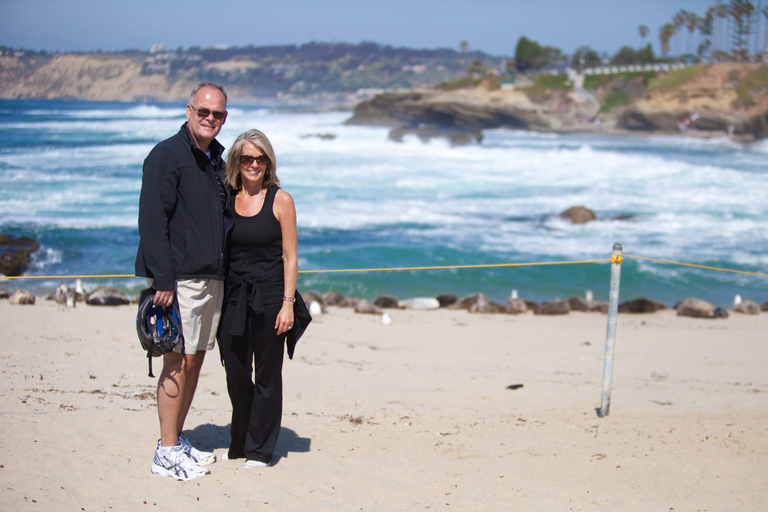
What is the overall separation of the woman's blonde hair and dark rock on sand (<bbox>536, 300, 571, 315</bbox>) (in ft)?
23.0

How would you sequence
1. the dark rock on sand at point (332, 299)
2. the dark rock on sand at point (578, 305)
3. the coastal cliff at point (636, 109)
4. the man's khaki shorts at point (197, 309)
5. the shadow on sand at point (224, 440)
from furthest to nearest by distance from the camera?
1. the coastal cliff at point (636, 109)
2. the dark rock on sand at point (578, 305)
3. the dark rock on sand at point (332, 299)
4. the shadow on sand at point (224, 440)
5. the man's khaki shorts at point (197, 309)

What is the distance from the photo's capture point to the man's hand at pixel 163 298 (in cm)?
297

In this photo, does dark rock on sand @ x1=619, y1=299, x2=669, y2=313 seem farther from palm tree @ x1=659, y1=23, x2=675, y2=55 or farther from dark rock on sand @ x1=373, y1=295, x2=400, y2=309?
palm tree @ x1=659, y1=23, x2=675, y2=55

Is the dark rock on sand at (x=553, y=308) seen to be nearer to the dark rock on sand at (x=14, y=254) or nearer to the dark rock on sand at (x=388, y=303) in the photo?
the dark rock on sand at (x=388, y=303)

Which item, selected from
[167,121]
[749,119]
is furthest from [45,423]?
[749,119]

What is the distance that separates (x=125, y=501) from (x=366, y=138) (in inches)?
1734

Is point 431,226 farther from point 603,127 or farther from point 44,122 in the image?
point 603,127

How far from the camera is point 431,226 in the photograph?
52.9ft

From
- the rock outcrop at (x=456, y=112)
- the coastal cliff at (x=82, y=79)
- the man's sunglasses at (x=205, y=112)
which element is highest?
the rock outcrop at (x=456, y=112)

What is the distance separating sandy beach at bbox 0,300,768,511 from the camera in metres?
3.22

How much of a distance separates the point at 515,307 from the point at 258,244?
692cm

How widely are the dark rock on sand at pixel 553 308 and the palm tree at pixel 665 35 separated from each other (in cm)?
12344

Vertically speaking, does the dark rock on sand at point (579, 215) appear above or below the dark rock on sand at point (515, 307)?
above

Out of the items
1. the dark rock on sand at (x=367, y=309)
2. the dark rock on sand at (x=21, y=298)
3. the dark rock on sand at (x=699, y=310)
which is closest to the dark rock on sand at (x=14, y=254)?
the dark rock on sand at (x=21, y=298)
